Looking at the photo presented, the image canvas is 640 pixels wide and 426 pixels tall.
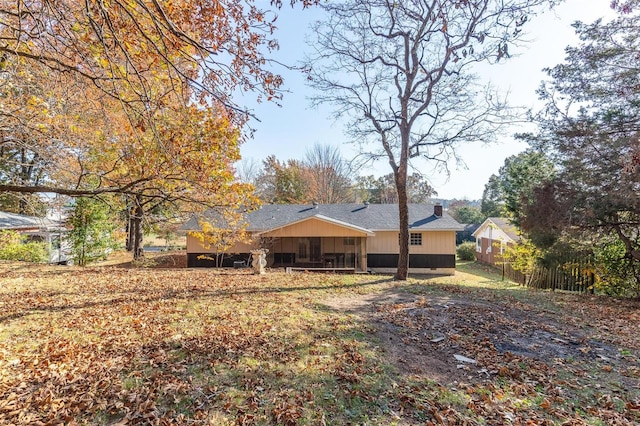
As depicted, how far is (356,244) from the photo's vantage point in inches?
736

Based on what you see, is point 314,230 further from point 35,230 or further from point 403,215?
point 35,230

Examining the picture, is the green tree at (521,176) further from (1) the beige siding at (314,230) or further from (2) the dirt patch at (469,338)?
(1) the beige siding at (314,230)

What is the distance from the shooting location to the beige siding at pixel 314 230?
16141 mm

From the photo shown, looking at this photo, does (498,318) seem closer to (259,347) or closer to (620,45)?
(259,347)

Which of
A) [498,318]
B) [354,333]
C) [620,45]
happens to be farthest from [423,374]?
[620,45]

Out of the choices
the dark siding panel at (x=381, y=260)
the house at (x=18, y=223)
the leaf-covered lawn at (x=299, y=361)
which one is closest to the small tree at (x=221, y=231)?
the leaf-covered lawn at (x=299, y=361)

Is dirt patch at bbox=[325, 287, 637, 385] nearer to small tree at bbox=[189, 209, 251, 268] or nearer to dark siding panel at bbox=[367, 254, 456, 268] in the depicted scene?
small tree at bbox=[189, 209, 251, 268]

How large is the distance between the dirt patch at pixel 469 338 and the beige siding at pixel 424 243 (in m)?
11.0

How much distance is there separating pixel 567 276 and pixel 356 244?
10053mm

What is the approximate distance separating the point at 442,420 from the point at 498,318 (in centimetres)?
396

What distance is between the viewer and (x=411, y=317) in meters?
5.80

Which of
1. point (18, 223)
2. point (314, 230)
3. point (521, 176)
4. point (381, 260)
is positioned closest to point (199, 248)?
point (314, 230)

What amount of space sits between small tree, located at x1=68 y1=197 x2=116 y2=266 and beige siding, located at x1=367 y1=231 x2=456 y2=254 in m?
13.2

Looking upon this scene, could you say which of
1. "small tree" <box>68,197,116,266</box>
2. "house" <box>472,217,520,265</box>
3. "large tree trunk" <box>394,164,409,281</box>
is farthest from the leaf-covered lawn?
"house" <box>472,217,520,265</box>
